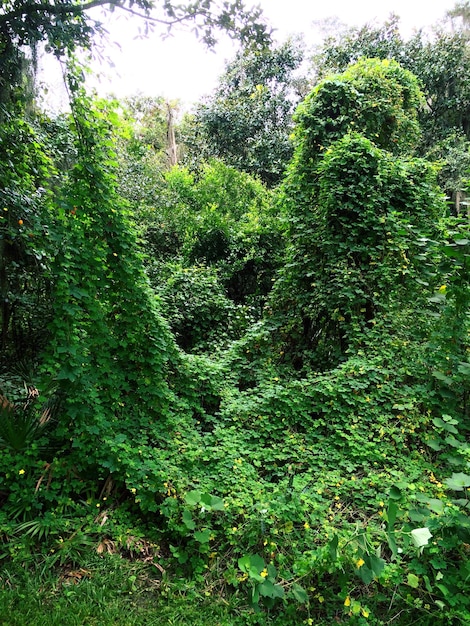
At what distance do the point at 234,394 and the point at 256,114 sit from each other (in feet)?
29.7

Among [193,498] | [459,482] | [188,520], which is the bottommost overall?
[188,520]

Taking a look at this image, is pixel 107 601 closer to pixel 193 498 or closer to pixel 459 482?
pixel 193 498

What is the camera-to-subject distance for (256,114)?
1038 cm

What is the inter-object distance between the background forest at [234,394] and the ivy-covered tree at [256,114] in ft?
16.6

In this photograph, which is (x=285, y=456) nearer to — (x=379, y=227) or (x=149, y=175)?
(x=379, y=227)

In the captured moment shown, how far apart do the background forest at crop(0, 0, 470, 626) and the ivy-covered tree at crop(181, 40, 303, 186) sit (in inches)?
199

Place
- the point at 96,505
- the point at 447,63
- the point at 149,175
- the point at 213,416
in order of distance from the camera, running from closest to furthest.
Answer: the point at 96,505 → the point at 213,416 → the point at 149,175 → the point at 447,63

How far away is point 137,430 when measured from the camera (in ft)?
9.88

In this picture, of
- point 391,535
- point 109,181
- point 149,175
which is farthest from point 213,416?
point 149,175

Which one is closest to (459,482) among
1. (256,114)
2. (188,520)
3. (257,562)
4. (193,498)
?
(257,562)

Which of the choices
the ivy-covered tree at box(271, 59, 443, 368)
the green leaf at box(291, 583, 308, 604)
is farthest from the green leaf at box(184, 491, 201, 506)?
the ivy-covered tree at box(271, 59, 443, 368)

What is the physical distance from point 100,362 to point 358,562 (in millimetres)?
2112

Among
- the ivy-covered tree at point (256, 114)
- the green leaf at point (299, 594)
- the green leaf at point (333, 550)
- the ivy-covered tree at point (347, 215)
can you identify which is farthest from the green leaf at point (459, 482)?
the ivy-covered tree at point (256, 114)

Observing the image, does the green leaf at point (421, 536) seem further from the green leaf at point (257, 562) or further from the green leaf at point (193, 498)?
the green leaf at point (193, 498)
